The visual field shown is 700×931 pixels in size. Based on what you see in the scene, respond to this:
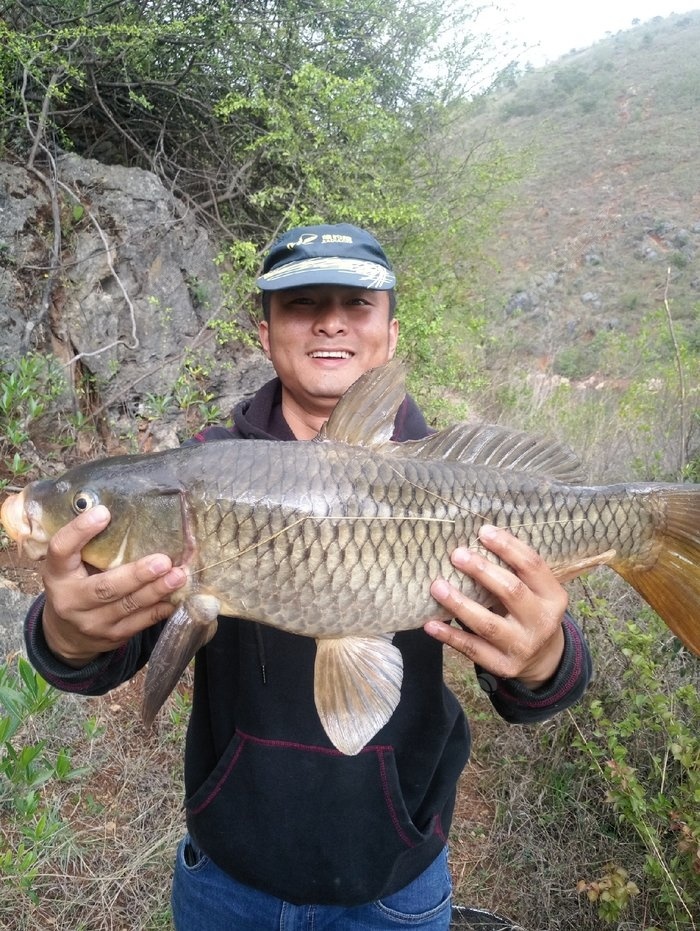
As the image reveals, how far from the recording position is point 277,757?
122 cm

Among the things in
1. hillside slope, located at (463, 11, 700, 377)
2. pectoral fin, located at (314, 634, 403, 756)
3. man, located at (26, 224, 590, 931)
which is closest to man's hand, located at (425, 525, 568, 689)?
man, located at (26, 224, 590, 931)

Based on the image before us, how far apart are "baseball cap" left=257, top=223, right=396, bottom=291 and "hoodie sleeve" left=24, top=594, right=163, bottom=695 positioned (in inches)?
32.8

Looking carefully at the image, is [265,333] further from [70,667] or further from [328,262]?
[70,667]

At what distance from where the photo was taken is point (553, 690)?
1201mm

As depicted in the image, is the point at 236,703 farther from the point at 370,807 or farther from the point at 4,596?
the point at 4,596

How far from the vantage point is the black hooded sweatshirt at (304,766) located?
118cm

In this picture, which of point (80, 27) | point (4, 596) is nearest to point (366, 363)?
point (4, 596)

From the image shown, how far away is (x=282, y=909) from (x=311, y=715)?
1.17 ft

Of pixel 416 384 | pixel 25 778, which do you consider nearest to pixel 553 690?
pixel 25 778

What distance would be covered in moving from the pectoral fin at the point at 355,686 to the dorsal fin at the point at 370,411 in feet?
1.24

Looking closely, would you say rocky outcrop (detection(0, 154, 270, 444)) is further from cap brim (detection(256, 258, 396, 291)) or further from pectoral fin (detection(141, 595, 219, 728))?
pectoral fin (detection(141, 595, 219, 728))

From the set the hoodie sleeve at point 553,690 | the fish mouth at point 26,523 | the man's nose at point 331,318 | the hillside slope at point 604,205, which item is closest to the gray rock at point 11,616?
the fish mouth at point 26,523

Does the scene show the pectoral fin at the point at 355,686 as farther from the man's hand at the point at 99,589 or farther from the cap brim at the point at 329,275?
the cap brim at the point at 329,275

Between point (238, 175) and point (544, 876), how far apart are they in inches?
195
